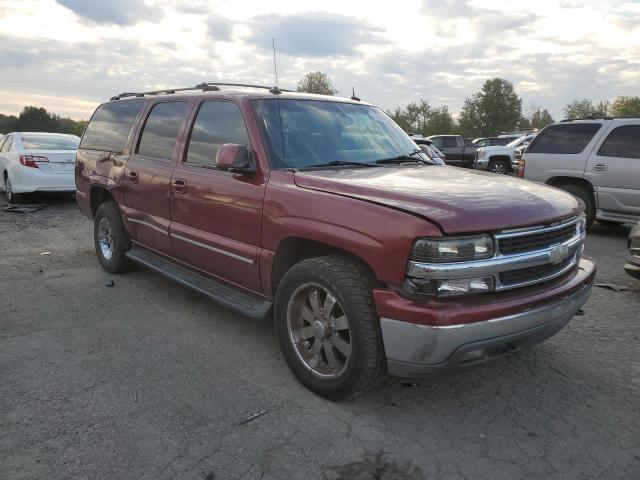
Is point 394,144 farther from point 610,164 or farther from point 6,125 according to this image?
point 6,125

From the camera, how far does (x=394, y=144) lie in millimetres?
4262

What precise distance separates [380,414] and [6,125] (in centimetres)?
6809

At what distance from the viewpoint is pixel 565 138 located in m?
8.60

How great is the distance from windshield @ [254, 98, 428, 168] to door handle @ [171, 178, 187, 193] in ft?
2.97

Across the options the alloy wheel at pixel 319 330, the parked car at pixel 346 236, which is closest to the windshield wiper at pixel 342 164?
the parked car at pixel 346 236

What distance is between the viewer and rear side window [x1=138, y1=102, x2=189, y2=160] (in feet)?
14.7

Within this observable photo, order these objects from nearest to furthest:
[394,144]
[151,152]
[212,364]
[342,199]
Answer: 1. [342,199]
2. [212,364]
3. [394,144]
4. [151,152]

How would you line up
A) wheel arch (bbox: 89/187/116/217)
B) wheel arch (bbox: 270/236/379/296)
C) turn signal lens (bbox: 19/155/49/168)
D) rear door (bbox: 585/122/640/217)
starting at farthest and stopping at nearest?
1. turn signal lens (bbox: 19/155/49/168)
2. rear door (bbox: 585/122/640/217)
3. wheel arch (bbox: 89/187/116/217)
4. wheel arch (bbox: 270/236/379/296)

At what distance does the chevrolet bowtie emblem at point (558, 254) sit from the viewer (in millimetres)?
2910

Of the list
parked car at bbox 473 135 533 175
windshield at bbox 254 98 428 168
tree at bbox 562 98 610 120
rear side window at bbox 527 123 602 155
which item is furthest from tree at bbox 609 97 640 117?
windshield at bbox 254 98 428 168

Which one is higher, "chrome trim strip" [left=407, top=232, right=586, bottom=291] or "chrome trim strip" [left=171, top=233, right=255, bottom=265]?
"chrome trim strip" [left=407, top=232, right=586, bottom=291]

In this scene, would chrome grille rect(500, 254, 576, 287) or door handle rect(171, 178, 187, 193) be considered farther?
door handle rect(171, 178, 187, 193)

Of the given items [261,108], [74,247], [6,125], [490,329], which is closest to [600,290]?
[490,329]

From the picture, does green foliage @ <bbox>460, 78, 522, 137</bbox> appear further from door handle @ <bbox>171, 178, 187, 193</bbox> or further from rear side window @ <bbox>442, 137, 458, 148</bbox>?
door handle @ <bbox>171, 178, 187, 193</bbox>
